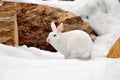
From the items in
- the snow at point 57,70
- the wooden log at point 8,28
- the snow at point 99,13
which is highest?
the snow at point 57,70

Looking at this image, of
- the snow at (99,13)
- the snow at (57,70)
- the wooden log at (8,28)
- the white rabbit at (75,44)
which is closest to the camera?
the snow at (57,70)

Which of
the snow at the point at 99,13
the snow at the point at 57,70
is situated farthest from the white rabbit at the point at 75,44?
the snow at the point at 57,70

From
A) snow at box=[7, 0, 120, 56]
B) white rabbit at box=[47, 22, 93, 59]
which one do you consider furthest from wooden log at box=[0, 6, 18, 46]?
snow at box=[7, 0, 120, 56]

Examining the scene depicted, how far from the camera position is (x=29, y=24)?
6777 millimetres

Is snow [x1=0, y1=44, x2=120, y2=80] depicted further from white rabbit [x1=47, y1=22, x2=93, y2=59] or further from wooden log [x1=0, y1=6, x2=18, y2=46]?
wooden log [x1=0, y1=6, x2=18, y2=46]

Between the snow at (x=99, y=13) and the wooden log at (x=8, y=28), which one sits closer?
the wooden log at (x=8, y=28)

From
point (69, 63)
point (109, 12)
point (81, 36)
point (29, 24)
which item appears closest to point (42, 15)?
point (29, 24)

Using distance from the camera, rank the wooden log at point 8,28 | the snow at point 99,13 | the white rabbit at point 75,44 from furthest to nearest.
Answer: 1. the snow at point 99,13
2. the wooden log at point 8,28
3. the white rabbit at point 75,44

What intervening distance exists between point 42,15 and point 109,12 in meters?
1.44

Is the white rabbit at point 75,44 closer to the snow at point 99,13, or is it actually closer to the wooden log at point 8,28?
the wooden log at point 8,28

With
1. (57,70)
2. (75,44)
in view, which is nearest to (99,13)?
(75,44)

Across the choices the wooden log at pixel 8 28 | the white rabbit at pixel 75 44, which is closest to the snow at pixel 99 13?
the white rabbit at pixel 75 44

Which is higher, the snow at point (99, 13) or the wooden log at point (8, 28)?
the wooden log at point (8, 28)

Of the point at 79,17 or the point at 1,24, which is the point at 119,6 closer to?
the point at 79,17
